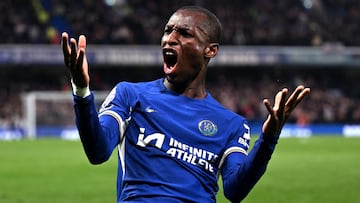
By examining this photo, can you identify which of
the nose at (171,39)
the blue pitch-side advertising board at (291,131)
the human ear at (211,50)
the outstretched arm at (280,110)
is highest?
the nose at (171,39)

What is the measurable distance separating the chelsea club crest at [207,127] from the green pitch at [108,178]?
5.43 m

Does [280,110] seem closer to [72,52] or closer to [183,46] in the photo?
[183,46]

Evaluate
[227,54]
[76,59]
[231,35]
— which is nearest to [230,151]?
[76,59]

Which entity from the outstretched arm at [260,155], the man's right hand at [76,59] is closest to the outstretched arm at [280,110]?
the outstretched arm at [260,155]

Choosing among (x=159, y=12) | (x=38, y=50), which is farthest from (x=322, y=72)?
(x=38, y=50)

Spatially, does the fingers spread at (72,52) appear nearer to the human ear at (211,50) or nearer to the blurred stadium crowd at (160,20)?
the human ear at (211,50)

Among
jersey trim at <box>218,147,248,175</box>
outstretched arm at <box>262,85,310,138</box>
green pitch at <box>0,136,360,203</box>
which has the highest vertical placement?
outstretched arm at <box>262,85,310,138</box>

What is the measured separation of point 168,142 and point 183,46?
1.61 ft

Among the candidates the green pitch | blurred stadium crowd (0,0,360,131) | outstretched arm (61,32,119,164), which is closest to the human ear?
outstretched arm (61,32,119,164)

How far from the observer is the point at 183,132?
3.58 m

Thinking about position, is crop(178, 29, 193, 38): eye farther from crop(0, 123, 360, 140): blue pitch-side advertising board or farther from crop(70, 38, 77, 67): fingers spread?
crop(0, 123, 360, 140): blue pitch-side advertising board

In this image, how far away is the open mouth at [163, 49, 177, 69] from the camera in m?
3.51

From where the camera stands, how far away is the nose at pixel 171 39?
3.54 meters

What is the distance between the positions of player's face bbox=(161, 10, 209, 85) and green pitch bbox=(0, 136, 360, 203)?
18.1ft
